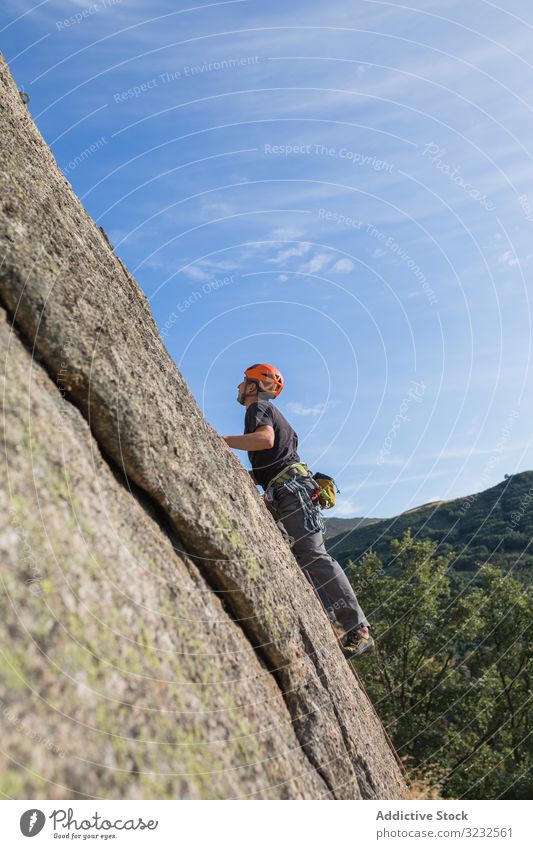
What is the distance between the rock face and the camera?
432 cm

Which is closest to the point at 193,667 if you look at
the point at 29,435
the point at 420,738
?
the point at 29,435

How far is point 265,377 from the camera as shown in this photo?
11734 mm

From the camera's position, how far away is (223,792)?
209 inches

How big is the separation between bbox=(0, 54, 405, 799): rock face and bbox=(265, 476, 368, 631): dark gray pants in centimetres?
212

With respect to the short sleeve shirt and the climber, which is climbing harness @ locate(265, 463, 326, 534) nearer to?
the climber

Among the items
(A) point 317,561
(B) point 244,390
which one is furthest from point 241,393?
(A) point 317,561

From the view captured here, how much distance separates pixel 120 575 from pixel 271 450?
6424mm

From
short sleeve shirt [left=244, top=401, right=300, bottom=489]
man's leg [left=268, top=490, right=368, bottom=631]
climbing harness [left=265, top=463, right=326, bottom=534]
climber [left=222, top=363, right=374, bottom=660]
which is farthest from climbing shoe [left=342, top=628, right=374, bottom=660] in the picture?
short sleeve shirt [left=244, top=401, right=300, bottom=489]

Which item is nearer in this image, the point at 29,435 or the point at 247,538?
the point at 29,435

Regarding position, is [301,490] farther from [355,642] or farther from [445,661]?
[445,661]

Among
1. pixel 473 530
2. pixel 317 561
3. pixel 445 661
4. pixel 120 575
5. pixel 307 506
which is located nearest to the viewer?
pixel 120 575

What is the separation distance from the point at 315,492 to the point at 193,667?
6.52 meters

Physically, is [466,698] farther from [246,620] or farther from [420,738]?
[246,620]

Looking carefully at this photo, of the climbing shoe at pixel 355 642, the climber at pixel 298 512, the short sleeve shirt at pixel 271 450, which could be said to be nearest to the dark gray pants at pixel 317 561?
the climber at pixel 298 512
